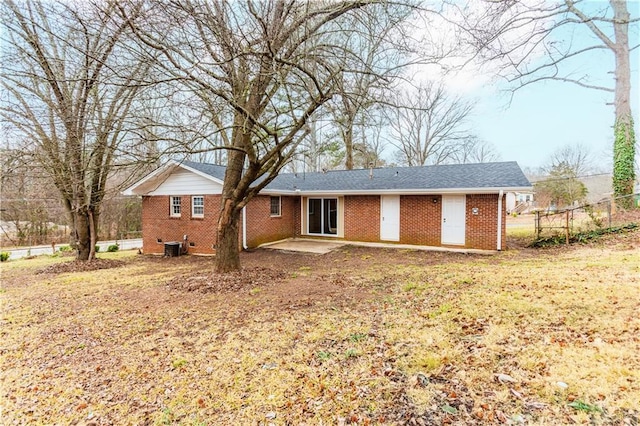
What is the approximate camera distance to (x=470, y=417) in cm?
237

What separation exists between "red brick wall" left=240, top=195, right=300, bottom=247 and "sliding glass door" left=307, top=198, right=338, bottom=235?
649mm

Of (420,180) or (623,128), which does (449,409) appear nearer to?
(420,180)

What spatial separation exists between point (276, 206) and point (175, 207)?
4250 mm

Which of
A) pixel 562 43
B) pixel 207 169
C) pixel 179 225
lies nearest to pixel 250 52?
pixel 207 169

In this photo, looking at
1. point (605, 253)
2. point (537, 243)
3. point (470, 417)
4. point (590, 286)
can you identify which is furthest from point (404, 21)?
point (537, 243)

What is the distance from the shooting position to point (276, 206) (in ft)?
45.2

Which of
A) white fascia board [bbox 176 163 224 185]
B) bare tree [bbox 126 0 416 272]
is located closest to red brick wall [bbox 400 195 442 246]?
bare tree [bbox 126 0 416 272]

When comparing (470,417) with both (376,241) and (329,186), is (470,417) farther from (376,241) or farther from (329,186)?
(329,186)

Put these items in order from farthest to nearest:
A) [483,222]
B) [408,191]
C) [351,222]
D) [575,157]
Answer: [575,157], [351,222], [408,191], [483,222]

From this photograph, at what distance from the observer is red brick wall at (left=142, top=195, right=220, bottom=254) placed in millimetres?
12016

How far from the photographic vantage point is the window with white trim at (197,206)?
12.3 m

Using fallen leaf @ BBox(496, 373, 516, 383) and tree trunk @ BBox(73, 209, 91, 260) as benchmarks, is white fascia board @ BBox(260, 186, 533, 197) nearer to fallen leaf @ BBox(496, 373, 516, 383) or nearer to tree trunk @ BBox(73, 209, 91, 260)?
tree trunk @ BBox(73, 209, 91, 260)

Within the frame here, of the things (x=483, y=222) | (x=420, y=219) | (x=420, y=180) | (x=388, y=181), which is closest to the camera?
(x=483, y=222)

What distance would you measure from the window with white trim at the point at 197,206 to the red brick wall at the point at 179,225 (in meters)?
0.17
